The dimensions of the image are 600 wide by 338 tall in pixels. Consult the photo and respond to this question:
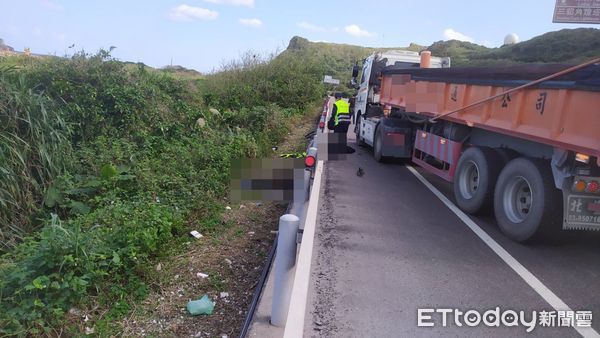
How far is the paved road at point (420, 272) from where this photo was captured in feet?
11.7

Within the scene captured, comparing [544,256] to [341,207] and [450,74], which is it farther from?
[450,74]

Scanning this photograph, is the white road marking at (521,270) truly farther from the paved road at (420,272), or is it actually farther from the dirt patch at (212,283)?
the dirt patch at (212,283)

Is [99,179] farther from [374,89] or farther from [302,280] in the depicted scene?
[374,89]

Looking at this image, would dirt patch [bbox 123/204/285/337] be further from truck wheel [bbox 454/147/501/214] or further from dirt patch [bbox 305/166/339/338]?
truck wheel [bbox 454/147/501/214]

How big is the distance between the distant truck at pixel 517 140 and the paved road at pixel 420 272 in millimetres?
437

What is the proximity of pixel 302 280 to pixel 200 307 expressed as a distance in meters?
0.93

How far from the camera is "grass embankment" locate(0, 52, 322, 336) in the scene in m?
3.88

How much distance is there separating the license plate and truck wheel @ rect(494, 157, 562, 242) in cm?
18

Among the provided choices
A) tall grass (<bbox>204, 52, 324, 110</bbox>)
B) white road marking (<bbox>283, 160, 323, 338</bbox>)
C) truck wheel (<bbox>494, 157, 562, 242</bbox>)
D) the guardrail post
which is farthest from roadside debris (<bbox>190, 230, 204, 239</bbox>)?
tall grass (<bbox>204, 52, 324, 110</bbox>)

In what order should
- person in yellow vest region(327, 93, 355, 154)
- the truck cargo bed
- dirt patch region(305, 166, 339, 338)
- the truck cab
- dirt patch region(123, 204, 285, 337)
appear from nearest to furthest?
1. dirt patch region(305, 166, 339, 338)
2. dirt patch region(123, 204, 285, 337)
3. the truck cargo bed
4. person in yellow vest region(327, 93, 355, 154)
5. the truck cab

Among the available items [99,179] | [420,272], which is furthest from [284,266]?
[99,179]

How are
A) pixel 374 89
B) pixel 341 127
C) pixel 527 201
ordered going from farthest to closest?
pixel 374 89, pixel 341 127, pixel 527 201

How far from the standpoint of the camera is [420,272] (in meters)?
4.46

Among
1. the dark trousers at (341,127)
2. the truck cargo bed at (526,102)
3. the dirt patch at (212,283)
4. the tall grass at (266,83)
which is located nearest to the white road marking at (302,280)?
the dirt patch at (212,283)
